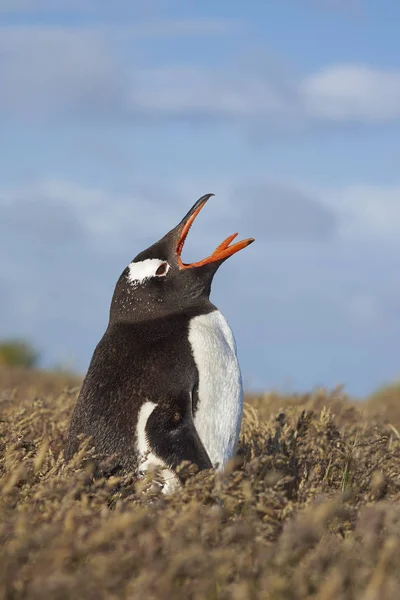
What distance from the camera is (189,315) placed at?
198 inches

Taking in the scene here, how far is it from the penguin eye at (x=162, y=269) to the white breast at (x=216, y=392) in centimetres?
33

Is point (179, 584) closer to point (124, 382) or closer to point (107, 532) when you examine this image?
point (107, 532)

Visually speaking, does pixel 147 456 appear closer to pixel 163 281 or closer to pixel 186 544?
pixel 163 281

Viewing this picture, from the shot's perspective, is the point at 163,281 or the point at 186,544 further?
the point at 163,281

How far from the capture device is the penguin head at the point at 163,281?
5.02 m

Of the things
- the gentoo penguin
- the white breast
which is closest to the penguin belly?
the gentoo penguin

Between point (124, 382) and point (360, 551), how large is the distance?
1.66 metres

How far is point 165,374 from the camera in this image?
470 cm

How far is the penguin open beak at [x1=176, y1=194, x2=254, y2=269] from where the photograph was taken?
5184mm

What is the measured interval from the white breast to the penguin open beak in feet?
1.21

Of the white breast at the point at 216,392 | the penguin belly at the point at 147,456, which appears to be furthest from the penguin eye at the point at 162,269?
the penguin belly at the point at 147,456

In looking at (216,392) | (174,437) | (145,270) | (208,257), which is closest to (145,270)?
(145,270)

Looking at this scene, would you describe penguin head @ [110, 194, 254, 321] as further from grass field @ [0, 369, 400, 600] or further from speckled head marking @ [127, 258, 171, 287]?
grass field @ [0, 369, 400, 600]

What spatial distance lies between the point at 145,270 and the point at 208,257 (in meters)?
0.43
